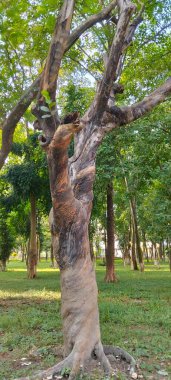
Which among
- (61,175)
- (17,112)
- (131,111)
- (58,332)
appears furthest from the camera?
(17,112)

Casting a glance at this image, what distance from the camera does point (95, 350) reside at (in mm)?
5391

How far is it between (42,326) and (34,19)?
695 cm

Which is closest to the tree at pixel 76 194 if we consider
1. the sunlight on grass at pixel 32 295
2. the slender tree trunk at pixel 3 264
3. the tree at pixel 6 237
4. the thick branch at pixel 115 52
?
the thick branch at pixel 115 52

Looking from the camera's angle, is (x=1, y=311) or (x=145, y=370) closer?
(x=145, y=370)

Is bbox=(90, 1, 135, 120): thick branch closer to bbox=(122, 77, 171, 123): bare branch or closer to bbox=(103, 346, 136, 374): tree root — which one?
bbox=(122, 77, 171, 123): bare branch

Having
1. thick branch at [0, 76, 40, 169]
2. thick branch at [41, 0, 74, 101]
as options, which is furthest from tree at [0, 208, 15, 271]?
thick branch at [41, 0, 74, 101]

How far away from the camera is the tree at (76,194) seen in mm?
5062

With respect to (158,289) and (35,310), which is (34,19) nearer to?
(35,310)

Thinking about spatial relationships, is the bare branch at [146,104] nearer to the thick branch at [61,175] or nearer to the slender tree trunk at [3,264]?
the thick branch at [61,175]

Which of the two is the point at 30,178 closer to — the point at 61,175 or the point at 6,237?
the point at 6,237

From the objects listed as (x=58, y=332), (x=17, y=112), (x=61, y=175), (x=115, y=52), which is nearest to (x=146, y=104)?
(x=115, y=52)

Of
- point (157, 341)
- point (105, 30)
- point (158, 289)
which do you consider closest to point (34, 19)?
point (105, 30)

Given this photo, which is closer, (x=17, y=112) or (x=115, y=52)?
(x=115, y=52)

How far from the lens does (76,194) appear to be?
5.98 metres
